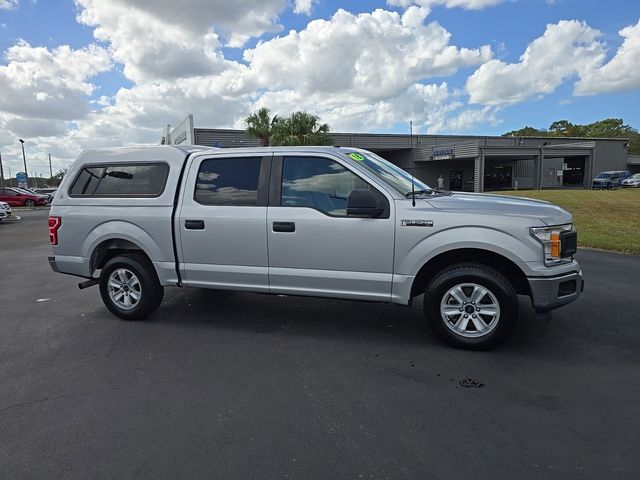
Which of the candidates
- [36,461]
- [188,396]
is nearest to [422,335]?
[188,396]

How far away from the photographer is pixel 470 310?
433 cm

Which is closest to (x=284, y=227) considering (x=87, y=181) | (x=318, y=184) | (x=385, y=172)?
(x=318, y=184)

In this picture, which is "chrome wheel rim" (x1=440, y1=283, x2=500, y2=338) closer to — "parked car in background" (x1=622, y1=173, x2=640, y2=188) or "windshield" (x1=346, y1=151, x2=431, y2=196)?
"windshield" (x1=346, y1=151, x2=431, y2=196)

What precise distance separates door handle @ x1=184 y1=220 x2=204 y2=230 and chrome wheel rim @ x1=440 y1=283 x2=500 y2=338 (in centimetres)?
269

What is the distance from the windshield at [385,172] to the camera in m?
4.70

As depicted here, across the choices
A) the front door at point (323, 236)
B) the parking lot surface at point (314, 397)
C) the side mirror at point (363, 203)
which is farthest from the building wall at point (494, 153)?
the side mirror at point (363, 203)

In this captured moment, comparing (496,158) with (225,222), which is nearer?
(225,222)

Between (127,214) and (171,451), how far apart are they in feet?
10.8

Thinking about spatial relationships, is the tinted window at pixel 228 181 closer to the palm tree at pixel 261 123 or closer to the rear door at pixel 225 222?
the rear door at pixel 225 222

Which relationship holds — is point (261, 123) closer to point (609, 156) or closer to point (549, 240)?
point (549, 240)

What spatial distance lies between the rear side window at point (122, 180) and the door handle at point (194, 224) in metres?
0.55

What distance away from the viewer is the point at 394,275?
14.7ft

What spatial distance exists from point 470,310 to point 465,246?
2.05ft

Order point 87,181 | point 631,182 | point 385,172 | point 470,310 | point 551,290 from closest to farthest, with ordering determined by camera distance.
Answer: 1. point 551,290
2. point 470,310
3. point 385,172
4. point 87,181
5. point 631,182
